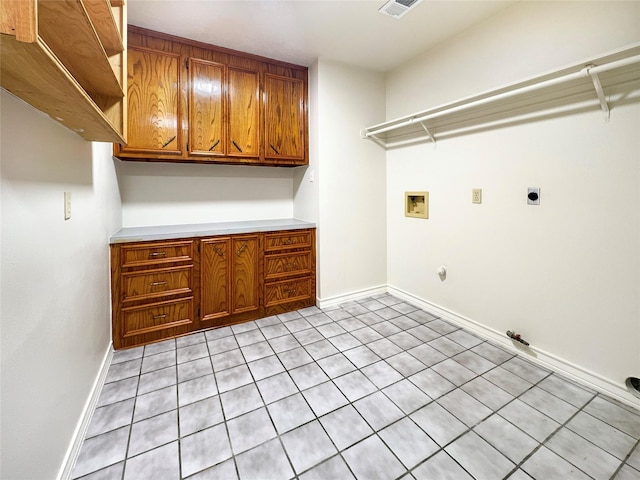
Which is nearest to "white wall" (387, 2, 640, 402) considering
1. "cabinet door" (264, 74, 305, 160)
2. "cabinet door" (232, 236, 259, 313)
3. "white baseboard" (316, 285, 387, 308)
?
"white baseboard" (316, 285, 387, 308)

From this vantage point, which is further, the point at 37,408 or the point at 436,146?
the point at 436,146

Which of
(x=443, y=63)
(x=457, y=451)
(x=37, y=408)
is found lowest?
(x=457, y=451)

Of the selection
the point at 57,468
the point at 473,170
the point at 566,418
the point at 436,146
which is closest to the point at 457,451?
the point at 566,418

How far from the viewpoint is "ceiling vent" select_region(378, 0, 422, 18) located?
194 centimetres

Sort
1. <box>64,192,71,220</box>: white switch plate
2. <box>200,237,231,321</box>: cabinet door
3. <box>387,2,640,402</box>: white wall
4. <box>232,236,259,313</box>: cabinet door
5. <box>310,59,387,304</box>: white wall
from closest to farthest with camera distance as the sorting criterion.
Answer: <box>64,192,71,220</box>: white switch plate < <box>387,2,640,402</box>: white wall < <box>200,237,231,321</box>: cabinet door < <box>232,236,259,313</box>: cabinet door < <box>310,59,387,304</box>: white wall

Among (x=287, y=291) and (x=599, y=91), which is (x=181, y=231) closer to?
(x=287, y=291)

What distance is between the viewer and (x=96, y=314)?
5.57 feet

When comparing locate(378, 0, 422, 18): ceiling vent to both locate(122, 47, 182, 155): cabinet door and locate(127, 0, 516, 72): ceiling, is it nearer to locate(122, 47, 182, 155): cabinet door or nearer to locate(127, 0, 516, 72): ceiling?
locate(127, 0, 516, 72): ceiling

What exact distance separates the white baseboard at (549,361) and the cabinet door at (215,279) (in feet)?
6.28

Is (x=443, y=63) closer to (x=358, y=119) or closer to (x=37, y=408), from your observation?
(x=358, y=119)

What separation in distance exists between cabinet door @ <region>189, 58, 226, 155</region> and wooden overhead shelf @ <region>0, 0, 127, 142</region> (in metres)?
1.06

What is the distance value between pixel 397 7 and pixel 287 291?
2423 mm

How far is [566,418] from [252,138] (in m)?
2.89

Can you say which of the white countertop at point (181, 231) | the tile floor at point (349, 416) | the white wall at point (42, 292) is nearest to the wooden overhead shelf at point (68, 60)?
the white wall at point (42, 292)
